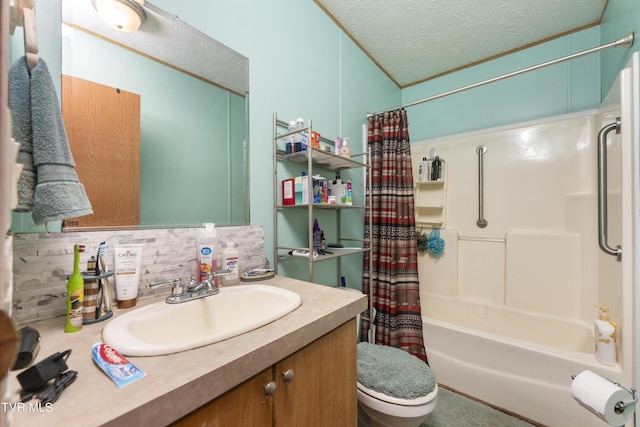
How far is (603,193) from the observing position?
4.38 ft

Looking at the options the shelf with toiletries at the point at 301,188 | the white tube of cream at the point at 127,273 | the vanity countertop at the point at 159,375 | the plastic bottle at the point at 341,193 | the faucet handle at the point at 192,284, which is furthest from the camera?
the plastic bottle at the point at 341,193

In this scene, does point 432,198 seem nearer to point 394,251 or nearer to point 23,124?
point 394,251

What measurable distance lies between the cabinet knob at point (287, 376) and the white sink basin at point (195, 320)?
12 centimetres

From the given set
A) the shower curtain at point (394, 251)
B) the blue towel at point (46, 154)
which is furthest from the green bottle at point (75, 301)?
the shower curtain at point (394, 251)

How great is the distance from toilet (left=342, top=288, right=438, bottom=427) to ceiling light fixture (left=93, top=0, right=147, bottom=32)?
1.55 m

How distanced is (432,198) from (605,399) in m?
1.65

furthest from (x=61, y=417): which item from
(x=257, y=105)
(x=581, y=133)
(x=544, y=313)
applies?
(x=581, y=133)

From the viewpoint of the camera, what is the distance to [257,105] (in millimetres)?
1222

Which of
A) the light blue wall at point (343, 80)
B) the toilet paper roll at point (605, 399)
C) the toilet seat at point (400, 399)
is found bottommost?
the toilet seat at point (400, 399)

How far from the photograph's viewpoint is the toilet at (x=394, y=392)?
0.95 metres

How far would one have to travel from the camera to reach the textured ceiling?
157 cm

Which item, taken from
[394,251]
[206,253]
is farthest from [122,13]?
[394,251]

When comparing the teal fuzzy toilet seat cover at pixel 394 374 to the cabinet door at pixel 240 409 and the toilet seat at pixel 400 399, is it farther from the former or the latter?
the cabinet door at pixel 240 409

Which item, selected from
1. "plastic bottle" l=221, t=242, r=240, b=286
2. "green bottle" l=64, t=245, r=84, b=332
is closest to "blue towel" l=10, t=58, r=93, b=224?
"green bottle" l=64, t=245, r=84, b=332
